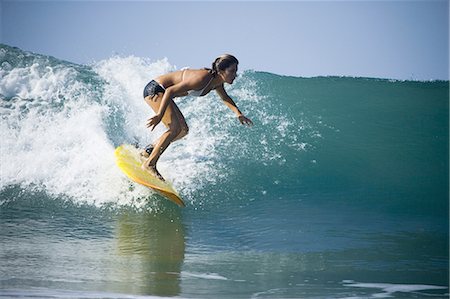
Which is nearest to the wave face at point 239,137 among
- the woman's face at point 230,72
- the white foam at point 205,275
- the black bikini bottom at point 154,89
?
the black bikini bottom at point 154,89

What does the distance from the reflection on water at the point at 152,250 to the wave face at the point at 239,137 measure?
20.9 inches

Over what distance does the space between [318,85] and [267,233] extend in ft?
16.3

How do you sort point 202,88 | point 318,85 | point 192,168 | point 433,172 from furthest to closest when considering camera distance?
point 318,85 < point 433,172 < point 192,168 < point 202,88

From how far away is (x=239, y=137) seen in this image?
7.98 m

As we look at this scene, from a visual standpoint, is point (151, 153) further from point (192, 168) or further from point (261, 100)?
point (261, 100)

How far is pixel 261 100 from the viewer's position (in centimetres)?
Result: 896

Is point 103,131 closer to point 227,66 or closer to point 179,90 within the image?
point 179,90

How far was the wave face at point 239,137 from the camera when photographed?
267 inches

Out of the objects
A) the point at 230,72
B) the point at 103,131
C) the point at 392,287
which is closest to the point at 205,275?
the point at 392,287

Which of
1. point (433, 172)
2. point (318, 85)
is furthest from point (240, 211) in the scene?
point (318, 85)

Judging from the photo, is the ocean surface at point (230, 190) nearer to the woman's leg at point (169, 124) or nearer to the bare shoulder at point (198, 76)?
the woman's leg at point (169, 124)

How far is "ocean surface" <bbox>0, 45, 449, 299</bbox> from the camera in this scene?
404cm

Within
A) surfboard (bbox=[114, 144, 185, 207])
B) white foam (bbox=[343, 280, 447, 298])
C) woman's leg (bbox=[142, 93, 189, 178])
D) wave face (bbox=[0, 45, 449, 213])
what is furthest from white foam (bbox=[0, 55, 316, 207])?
white foam (bbox=[343, 280, 447, 298])

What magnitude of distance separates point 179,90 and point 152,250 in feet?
4.73
